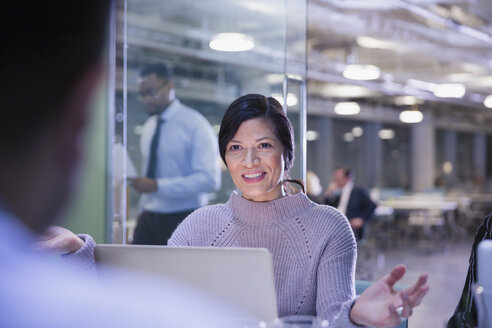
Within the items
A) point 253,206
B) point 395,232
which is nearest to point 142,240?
point 253,206

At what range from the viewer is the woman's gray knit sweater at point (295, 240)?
1771mm

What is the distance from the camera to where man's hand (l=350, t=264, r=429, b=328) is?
134cm

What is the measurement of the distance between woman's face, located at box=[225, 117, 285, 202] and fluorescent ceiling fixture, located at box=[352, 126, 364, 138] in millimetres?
19676

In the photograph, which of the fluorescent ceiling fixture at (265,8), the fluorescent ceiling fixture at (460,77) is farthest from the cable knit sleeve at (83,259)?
the fluorescent ceiling fixture at (460,77)

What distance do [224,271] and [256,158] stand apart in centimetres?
74

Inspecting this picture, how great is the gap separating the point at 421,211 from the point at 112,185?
9474 millimetres

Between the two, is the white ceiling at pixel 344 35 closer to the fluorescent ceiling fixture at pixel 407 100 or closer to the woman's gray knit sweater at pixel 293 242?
the fluorescent ceiling fixture at pixel 407 100

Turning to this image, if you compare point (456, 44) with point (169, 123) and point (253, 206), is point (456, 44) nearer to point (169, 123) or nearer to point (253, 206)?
point (169, 123)

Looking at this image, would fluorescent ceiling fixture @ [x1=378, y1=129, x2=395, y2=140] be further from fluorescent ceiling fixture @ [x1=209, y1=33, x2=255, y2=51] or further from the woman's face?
the woman's face

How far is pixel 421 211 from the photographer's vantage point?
12.6 metres

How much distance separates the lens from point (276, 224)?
1992 mm

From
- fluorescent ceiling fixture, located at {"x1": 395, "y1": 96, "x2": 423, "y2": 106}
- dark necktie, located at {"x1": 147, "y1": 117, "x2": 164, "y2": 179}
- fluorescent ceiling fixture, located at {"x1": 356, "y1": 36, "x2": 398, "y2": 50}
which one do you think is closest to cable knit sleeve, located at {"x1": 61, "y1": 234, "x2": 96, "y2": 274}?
dark necktie, located at {"x1": 147, "y1": 117, "x2": 164, "y2": 179}

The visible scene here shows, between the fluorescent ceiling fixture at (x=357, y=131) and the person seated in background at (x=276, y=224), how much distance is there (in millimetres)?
19516

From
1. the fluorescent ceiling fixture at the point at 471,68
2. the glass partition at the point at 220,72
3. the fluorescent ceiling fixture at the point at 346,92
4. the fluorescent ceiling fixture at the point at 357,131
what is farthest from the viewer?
the fluorescent ceiling fixture at the point at 357,131
